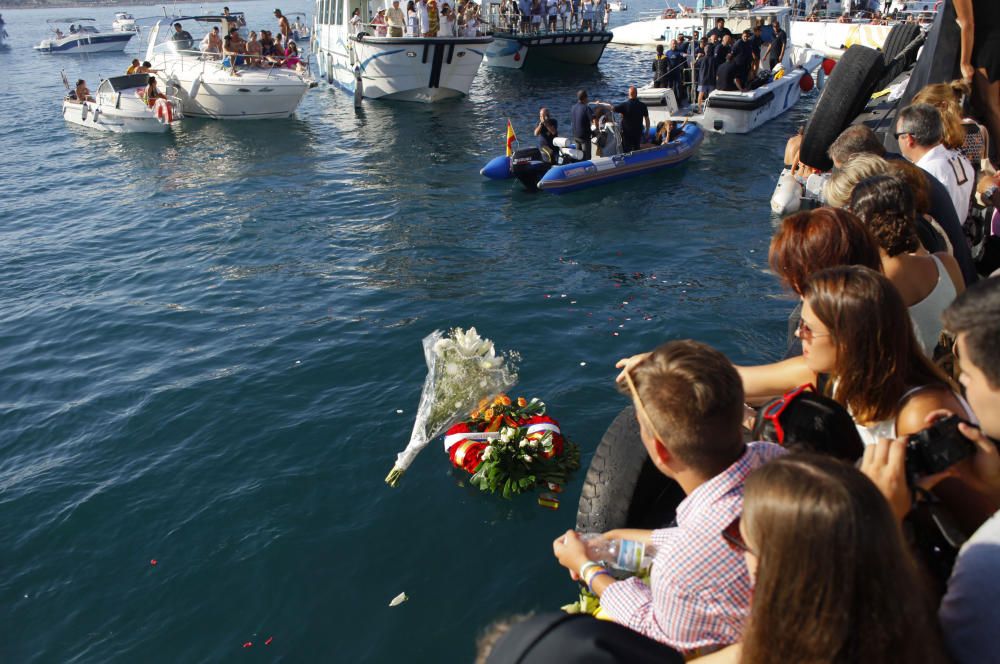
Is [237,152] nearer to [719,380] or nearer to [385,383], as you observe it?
[385,383]

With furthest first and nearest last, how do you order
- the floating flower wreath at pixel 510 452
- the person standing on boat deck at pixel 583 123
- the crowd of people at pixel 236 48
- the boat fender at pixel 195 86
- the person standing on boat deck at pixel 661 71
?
the crowd of people at pixel 236 48
the boat fender at pixel 195 86
the person standing on boat deck at pixel 661 71
the person standing on boat deck at pixel 583 123
the floating flower wreath at pixel 510 452

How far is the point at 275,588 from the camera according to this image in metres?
5.82

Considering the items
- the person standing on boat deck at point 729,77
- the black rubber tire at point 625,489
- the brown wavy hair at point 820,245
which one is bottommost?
the black rubber tire at point 625,489

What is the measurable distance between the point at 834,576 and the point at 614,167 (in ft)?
48.3

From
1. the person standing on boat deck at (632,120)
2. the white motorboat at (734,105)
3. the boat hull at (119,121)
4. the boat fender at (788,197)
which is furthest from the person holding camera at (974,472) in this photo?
the boat hull at (119,121)

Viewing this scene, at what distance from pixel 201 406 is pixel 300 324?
2251mm

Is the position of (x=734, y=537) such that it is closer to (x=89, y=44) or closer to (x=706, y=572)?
(x=706, y=572)

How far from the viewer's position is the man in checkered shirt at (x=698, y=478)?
252cm

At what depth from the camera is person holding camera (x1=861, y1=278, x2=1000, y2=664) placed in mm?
2035

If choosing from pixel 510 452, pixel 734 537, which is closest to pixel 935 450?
pixel 734 537

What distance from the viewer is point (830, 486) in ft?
5.99

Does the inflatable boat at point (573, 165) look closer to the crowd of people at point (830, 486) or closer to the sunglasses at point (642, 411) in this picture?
the crowd of people at point (830, 486)

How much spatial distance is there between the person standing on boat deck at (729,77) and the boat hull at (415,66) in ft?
30.0

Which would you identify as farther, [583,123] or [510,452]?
[583,123]
